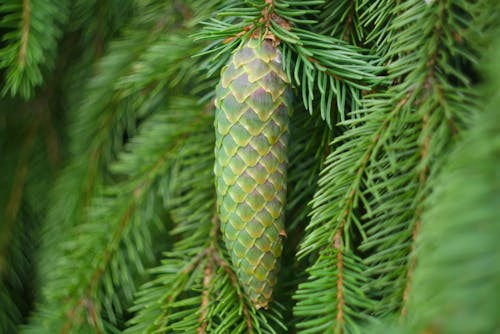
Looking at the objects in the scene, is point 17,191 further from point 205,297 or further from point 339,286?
point 339,286

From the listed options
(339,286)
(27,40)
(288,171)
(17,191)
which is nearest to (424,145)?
(339,286)

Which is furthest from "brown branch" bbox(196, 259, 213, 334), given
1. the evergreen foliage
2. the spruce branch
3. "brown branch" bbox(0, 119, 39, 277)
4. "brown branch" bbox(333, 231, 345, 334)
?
"brown branch" bbox(0, 119, 39, 277)

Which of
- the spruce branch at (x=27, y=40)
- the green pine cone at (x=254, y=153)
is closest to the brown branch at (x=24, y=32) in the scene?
the spruce branch at (x=27, y=40)

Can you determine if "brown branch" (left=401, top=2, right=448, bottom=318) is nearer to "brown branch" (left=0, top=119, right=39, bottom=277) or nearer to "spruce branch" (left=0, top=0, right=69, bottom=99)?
"spruce branch" (left=0, top=0, right=69, bottom=99)

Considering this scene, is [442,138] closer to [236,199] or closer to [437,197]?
[437,197]

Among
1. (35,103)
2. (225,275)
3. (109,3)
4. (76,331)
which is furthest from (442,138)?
(35,103)

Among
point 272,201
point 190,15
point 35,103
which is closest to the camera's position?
point 272,201
